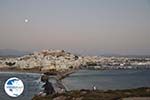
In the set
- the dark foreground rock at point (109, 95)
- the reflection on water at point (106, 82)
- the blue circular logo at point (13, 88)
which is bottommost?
the reflection on water at point (106, 82)

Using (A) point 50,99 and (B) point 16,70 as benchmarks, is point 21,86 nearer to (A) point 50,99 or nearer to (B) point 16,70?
(A) point 50,99

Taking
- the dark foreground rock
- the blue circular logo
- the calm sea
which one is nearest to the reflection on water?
the calm sea

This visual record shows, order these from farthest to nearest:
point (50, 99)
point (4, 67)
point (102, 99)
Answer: point (4, 67)
point (50, 99)
point (102, 99)

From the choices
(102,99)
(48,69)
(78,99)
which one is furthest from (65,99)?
(48,69)

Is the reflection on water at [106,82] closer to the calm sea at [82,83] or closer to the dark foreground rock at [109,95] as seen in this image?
the calm sea at [82,83]

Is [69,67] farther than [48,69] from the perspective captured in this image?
Yes

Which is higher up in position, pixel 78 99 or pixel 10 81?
pixel 10 81

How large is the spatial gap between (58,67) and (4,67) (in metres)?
40.0

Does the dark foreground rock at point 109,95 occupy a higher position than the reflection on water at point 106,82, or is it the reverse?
the dark foreground rock at point 109,95

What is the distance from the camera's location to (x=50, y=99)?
107ft

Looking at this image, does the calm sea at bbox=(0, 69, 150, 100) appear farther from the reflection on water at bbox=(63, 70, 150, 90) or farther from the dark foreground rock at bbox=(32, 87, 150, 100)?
the dark foreground rock at bbox=(32, 87, 150, 100)

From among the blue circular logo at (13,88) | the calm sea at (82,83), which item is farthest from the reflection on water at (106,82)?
the blue circular logo at (13,88)

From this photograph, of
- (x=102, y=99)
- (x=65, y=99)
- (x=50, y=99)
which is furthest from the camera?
(x=50, y=99)

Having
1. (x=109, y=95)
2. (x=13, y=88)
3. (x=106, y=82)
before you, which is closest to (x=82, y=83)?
(x=106, y=82)
